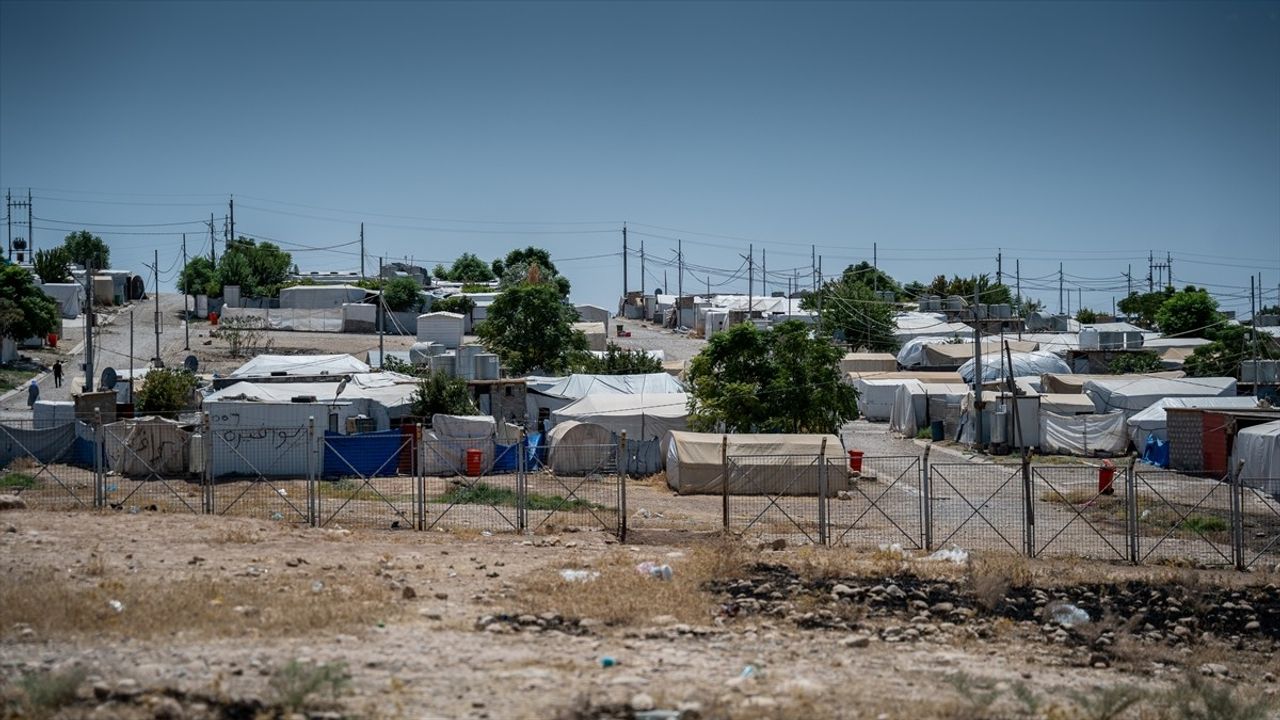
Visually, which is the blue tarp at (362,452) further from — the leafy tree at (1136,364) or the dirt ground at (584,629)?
the leafy tree at (1136,364)

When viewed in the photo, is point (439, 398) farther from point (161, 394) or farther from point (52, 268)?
point (52, 268)

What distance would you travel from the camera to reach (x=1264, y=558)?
23297mm

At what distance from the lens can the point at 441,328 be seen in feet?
235

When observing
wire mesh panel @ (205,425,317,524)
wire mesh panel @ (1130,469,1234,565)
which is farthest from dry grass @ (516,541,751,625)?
wire mesh panel @ (205,425,317,524)

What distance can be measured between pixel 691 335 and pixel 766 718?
78411mm

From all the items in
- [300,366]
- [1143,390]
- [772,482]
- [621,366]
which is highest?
[300,366]

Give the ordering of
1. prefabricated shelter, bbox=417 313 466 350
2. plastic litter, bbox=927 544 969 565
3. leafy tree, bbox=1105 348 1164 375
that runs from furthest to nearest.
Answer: prefabricated shelter, bbox=417 313 466 350 < leafy tree, bbox=1105 348 1164 375 < plastic litter, bbox=927 544 969 565

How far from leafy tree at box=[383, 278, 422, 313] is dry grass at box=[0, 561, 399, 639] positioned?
216ft

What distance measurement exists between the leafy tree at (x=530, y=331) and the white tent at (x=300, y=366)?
1011 centimetres

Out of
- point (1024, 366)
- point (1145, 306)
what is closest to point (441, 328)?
point (1024, 366)

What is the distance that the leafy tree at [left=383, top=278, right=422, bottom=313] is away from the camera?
270 feet

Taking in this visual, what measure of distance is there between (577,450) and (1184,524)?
1705 centimetres

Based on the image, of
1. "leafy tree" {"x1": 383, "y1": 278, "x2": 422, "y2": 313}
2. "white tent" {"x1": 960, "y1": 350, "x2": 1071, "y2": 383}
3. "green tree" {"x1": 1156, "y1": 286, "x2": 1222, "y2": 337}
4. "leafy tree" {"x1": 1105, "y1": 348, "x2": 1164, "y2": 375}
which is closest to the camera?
"white tent" {"x1": 960, "y1": 350, "x2": 1071, "y2": 383}

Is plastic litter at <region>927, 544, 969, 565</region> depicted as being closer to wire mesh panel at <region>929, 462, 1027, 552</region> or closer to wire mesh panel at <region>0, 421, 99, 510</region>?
wire mesh panel at <region>929, 462, 1027, 552</region>
